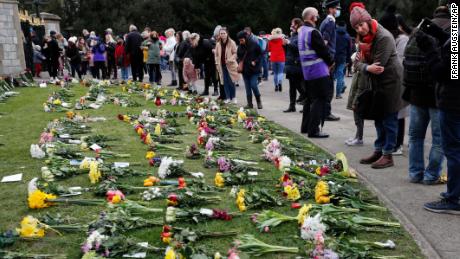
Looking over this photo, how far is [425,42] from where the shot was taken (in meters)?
4.69

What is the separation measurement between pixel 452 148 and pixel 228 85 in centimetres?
905

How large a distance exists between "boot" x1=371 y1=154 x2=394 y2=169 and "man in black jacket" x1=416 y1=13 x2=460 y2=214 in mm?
1604

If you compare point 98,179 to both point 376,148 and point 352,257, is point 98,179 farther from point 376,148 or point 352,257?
point 376,148

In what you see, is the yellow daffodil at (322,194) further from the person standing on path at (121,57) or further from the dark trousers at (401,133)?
the person standing on path at (121,57)

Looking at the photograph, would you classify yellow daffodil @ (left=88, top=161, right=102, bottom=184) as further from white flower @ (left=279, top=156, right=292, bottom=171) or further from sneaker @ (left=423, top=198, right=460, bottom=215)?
sneaker @ (left=423, top=198, right=460, bottom=215)

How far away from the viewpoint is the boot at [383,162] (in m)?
6.44

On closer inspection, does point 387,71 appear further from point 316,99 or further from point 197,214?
point 197,214

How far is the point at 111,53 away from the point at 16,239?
18.5m

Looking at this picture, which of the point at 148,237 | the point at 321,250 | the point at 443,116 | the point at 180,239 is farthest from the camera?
the point at 443,116

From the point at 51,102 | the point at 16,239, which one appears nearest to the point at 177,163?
the point at 16,239

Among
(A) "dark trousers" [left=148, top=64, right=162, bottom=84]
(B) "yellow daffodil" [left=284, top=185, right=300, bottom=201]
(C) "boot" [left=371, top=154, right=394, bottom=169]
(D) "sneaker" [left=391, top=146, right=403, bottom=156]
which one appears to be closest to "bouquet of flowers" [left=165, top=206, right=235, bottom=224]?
(B) "yellow daffodil" [left=284, top=185, right=300, bottom=201]

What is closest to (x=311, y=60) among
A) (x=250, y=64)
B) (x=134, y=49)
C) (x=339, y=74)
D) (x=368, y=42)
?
(x=368, y=42)

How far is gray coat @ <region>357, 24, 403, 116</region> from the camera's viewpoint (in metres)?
6.40

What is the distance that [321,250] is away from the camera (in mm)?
3502
